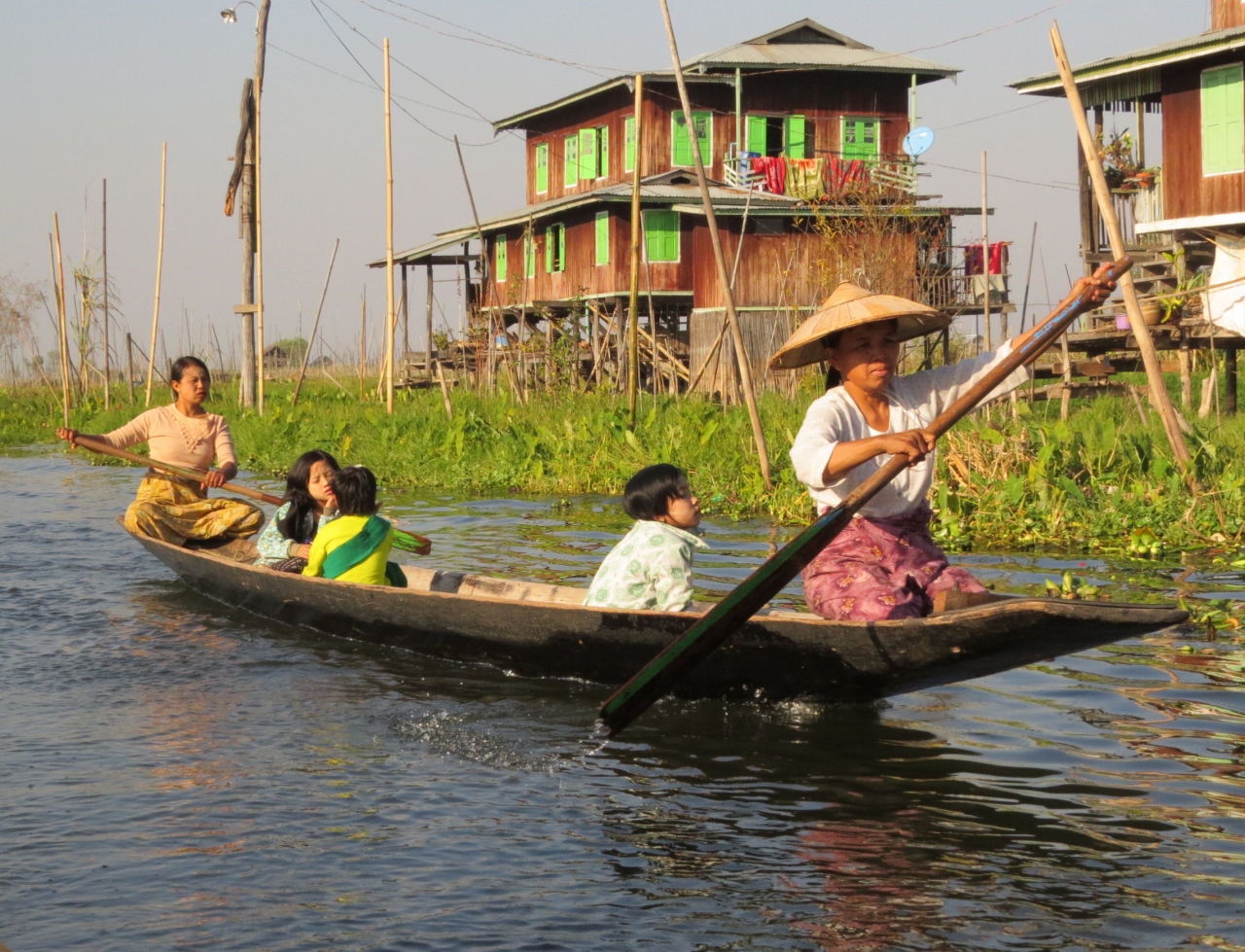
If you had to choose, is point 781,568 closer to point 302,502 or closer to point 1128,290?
point 302,502

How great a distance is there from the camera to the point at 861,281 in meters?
22.6

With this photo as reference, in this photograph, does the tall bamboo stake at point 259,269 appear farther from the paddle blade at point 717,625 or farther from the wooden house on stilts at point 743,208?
the paddle blade at point 717,625

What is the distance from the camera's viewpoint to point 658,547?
5.55m

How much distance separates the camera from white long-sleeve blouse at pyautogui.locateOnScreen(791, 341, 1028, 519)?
4.75 metres

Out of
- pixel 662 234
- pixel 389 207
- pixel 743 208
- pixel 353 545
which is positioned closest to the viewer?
pixel 353 545

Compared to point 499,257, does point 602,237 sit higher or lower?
lower

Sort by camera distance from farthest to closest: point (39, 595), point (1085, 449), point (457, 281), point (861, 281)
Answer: point (457, 281), point (861, 281), point (1085, 449), point (39, 595)

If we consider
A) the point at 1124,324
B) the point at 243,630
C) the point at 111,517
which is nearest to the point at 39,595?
the point at 243,630

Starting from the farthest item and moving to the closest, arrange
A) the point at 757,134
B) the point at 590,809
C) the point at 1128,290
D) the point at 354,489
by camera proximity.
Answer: the point at 757,134 → the point at 1128,290 → the point at 354,489 → the point at 590,809

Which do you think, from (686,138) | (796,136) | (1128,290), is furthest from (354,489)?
(796,136)

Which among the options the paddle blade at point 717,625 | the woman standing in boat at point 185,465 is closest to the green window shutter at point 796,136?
the woman standing in boat at point 185,465

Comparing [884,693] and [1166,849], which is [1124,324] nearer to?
[884,693]

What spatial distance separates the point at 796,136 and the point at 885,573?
22769mm

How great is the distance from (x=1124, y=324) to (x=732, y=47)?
13.0 metres
